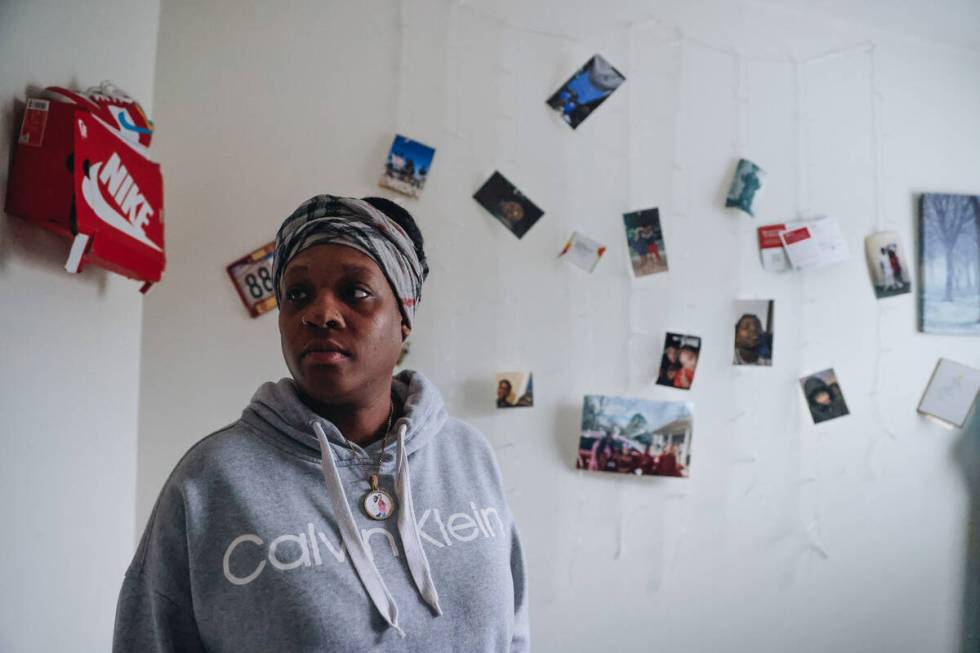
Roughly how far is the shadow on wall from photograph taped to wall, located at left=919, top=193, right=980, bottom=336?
0.83ft

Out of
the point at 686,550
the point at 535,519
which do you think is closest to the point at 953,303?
the point at 686,550

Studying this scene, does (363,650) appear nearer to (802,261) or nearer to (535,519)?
(535,519)

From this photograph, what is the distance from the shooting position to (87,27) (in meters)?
1.12

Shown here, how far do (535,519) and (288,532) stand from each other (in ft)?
2.73

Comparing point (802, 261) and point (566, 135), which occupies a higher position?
point (566, 135)

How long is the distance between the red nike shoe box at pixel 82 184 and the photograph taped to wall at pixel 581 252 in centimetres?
88

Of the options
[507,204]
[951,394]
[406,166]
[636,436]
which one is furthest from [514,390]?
[951,394]

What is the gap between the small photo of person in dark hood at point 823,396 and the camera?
5.38 feet

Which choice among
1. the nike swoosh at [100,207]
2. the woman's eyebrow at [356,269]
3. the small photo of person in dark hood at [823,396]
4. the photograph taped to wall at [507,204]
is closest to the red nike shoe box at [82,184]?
the nike swoosh at [100,207]

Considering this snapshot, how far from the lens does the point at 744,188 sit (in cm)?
163

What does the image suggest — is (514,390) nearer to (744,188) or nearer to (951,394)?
(744,188)

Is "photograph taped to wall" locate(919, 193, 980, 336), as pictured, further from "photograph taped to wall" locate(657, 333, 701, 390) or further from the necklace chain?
the necklace chain

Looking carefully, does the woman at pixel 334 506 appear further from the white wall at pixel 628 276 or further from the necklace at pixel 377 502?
the white wall at pixel 628 276

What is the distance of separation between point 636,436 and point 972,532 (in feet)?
3.34
